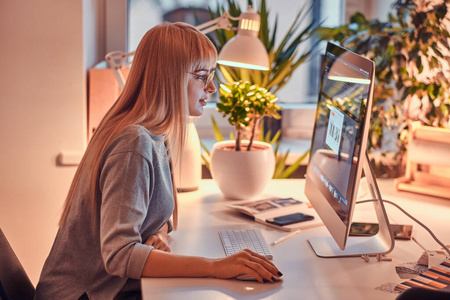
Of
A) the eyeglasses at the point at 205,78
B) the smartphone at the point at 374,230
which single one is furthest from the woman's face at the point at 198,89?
the smartphone at the point at 374,230

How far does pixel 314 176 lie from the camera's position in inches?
67.3

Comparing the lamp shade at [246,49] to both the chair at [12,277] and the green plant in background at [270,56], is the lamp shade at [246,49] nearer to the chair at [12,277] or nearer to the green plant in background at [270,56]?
the green plant in background at [270,56]

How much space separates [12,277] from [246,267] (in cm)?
59

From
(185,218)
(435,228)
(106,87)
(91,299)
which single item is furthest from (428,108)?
(91,299)

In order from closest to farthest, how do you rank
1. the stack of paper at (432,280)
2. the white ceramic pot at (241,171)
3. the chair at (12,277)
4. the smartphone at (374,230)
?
the stack of paper at (432,280)
the chair at (12,277)
the smartphone at (374,230)
the white ceramic pot at (241,171)

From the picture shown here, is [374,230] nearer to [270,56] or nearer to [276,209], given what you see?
[276,209]

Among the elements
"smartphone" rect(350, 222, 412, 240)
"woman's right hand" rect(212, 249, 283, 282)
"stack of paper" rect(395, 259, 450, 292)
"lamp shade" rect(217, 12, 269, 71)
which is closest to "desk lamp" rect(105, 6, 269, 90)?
"lamp shade" rect(217, 12, 269, 71)

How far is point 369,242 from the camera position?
153 cm

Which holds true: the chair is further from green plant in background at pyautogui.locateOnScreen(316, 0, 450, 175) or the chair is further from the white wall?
green plant in background at pyautogui.locateOnScreen(316, 0, 450, 175)

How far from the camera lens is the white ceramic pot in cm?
191

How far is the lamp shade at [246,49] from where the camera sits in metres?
1.99

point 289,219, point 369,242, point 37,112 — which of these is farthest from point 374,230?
point 37,112

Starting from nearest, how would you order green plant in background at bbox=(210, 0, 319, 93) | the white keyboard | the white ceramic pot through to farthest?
the white keyboard, the white ceramic pot, green plant in background at bbox=(210, 0, 319, 93)

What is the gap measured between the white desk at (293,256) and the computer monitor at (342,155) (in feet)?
0.21
